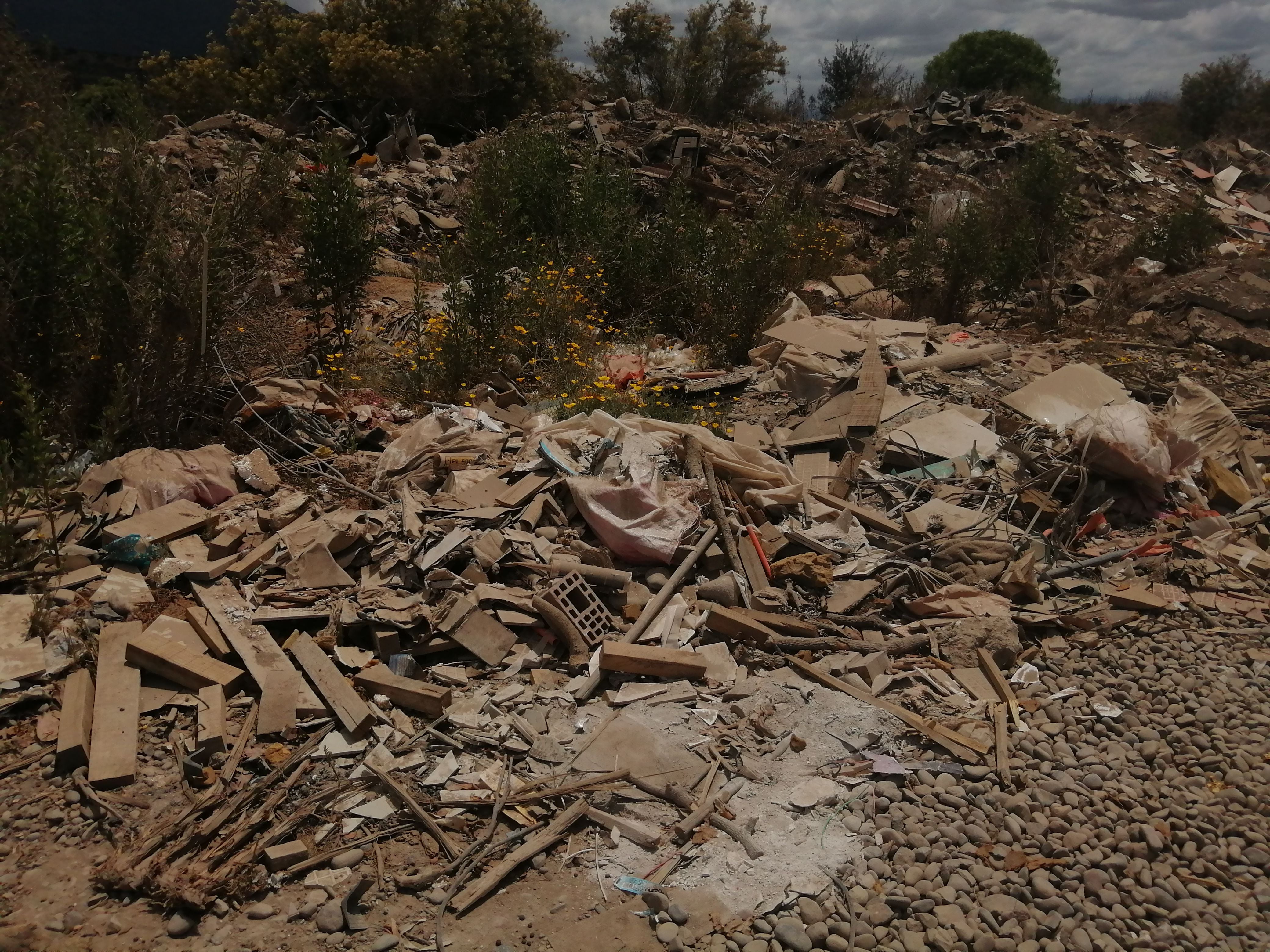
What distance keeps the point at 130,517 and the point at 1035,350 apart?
743cm

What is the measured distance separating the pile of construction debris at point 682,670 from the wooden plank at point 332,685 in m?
0.02

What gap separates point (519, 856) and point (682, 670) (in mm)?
1162

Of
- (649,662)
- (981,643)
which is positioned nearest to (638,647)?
(649,662)

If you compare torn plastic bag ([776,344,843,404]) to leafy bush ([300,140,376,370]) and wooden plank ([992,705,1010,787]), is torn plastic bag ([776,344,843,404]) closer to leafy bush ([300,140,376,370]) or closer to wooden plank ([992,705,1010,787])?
wooden plank ([992,705,1010,787])

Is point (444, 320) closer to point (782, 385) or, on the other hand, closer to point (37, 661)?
point (782, 385)

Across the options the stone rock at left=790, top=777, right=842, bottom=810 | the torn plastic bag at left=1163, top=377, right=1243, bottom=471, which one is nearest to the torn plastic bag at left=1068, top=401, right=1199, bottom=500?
the torn plastic bag at left=1163, top=377, right=1243, bottom=471

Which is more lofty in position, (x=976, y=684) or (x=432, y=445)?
(x=432, y=445)

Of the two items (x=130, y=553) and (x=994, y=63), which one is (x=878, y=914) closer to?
(x=130, y=553)

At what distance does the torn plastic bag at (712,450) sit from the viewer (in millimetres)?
5102

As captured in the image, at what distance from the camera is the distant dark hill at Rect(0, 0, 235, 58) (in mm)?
18422

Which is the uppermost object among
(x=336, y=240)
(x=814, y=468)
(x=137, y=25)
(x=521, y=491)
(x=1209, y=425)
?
(x=137, y=25)

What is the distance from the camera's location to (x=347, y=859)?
299cm

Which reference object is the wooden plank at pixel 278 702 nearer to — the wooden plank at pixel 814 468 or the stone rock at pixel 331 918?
the stone rock at pixel 331 918

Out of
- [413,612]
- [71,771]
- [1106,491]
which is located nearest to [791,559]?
[413,612]
